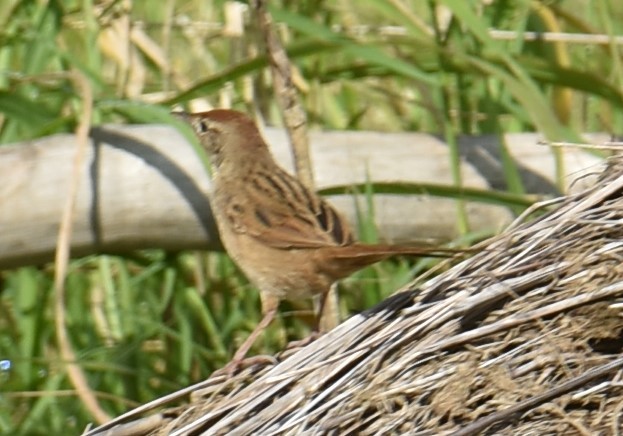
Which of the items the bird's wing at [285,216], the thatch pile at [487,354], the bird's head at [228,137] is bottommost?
the thatch pile at [487,354]

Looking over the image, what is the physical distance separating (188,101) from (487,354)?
2.30 m

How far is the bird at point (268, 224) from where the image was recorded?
401cm

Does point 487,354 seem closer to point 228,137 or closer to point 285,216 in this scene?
point 285,216

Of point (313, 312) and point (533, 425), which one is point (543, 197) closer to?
point (313, 312)

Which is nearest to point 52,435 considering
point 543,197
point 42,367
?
point 42,367

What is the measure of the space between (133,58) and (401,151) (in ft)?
4.66

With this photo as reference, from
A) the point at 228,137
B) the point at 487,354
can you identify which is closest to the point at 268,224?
the point at 228,137

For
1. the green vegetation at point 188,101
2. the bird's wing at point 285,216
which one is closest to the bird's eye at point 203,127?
the green vegetation at point 188,101

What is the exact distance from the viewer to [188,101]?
5.23m

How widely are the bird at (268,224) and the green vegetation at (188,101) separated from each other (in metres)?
0.21

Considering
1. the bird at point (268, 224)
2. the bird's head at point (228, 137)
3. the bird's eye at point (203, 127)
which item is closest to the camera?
the bird at point (268, 224)

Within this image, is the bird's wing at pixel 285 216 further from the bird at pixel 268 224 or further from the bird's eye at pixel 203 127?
the bird's eye at pixel 203 127

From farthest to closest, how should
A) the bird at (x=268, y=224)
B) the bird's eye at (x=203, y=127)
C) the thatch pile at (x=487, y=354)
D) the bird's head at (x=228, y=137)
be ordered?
the bird's eye at (x=203, y=127)
the bird's head at (x=228, y=137)
the bird at (x=268, y=224)
the thatch pile at (x=487, y=354)

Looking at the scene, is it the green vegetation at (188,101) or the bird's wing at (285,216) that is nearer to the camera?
the bird's wing at (285,216)
